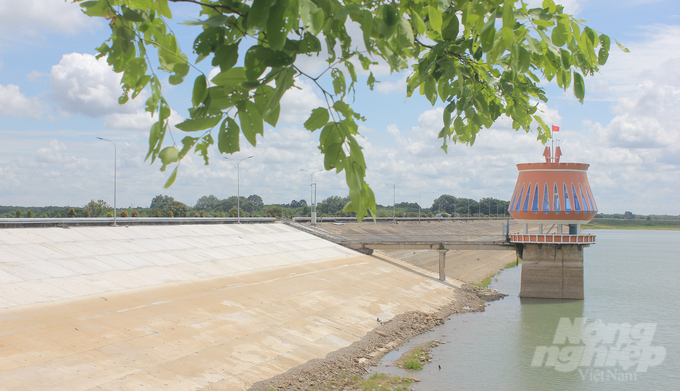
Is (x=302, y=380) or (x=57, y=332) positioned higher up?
(x=57, y=332)

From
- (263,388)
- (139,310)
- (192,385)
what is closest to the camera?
(192,385)

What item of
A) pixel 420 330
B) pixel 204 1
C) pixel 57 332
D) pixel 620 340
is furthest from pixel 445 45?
pixel 620 340

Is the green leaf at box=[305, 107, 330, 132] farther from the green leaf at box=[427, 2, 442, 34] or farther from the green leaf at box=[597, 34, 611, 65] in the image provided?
the green leaf at box=[597, 34, 611, 65]

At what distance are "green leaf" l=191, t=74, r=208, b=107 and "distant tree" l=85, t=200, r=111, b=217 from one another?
62.8 meters

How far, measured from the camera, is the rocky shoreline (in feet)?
46.8

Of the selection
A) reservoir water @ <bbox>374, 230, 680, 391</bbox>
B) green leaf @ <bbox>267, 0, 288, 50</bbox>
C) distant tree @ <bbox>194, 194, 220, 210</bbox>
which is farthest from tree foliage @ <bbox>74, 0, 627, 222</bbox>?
distant tree @ <bbox>194, 194, 220, 210</bbox>

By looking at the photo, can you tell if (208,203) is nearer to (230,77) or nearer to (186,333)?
(186,333)

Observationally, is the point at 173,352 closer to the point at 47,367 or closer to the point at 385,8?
the point at 47,367

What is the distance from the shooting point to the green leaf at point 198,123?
1692mm

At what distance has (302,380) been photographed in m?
14.4

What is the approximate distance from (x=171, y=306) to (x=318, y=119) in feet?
59.2

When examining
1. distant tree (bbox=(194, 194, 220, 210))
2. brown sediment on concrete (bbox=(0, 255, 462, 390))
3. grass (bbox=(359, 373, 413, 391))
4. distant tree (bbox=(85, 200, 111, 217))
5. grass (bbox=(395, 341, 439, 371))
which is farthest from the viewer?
distant tree (bbox=(194, 194, 220, 210))

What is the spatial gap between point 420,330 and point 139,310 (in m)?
12.3

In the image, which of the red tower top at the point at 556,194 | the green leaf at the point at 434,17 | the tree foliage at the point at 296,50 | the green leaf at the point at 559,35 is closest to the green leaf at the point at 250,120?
the tree foliage at the point at 296,50
